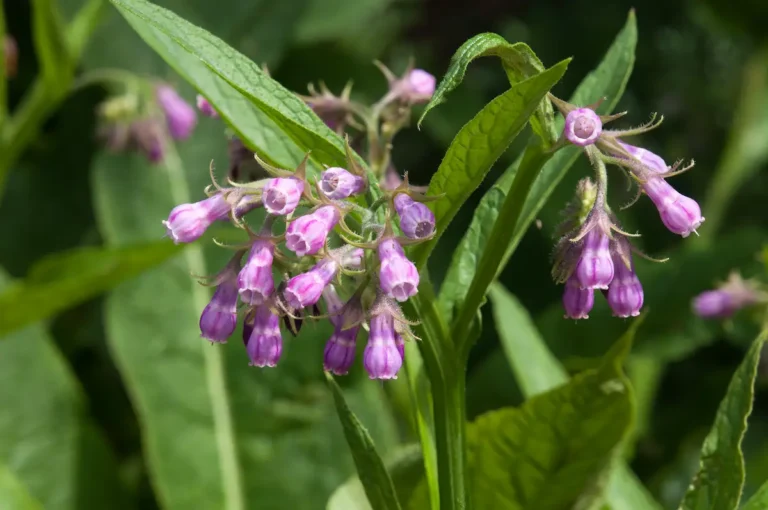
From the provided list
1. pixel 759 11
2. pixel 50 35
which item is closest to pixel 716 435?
pixel 50 35

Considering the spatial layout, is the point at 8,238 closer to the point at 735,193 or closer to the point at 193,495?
the point at 193,495

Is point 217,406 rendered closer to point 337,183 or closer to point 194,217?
point 194,217

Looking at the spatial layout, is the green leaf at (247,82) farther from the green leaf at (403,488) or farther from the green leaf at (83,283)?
the green leaf at (83,283)

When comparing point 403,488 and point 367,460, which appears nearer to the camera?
point 367,460

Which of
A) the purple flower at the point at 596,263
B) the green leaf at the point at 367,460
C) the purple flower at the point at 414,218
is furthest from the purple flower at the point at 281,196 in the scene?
the purple flower at the point at 596,263

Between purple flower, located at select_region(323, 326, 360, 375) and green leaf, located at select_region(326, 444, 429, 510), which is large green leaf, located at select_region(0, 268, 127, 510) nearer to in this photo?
green leaf, located at select_region(326, 444, 429, 510)

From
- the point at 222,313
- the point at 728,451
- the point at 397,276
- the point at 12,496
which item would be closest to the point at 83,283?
the point at 12,496

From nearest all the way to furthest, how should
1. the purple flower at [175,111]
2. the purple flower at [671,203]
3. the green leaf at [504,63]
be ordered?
the green leaf at [504,63]
the purple flower at [671,203]
the purple flower at [175,111]
